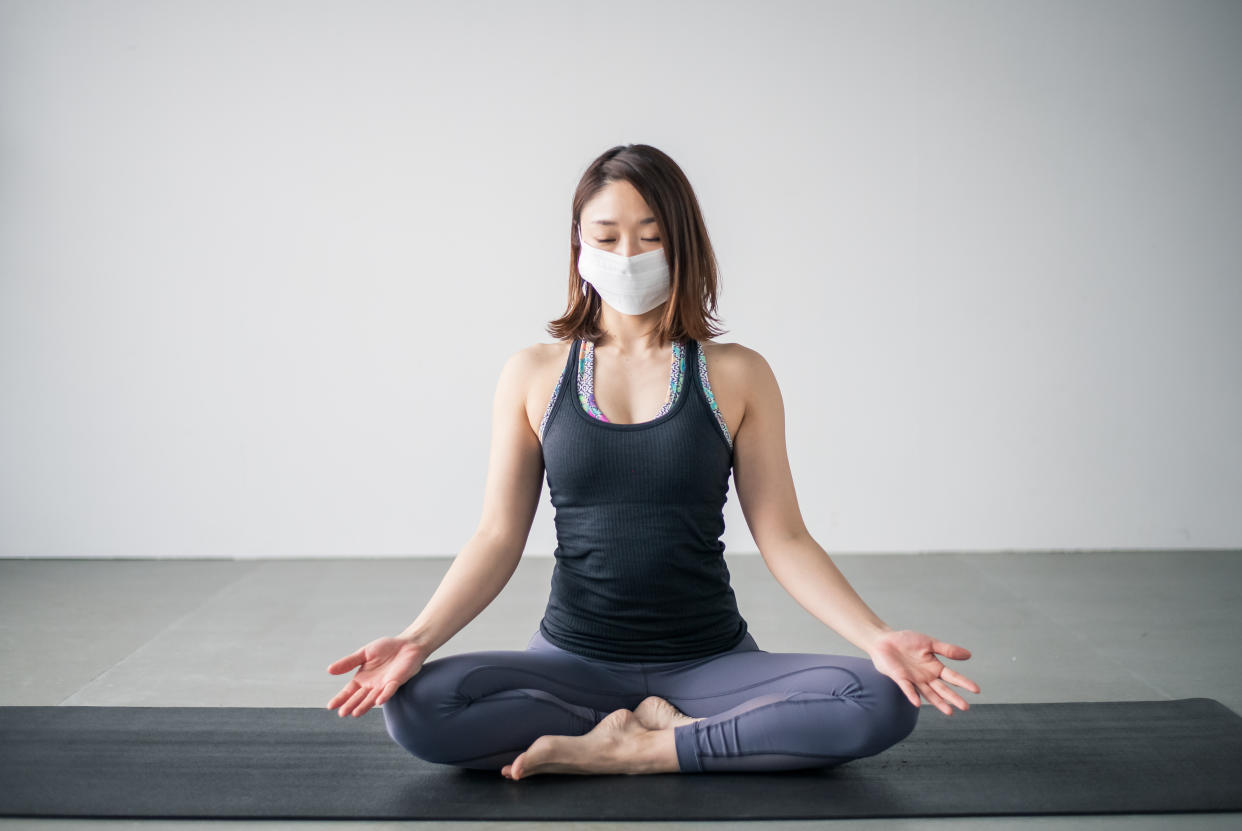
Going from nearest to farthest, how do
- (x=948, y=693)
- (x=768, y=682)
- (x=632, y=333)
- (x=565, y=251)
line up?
1. (x=948, y=693)
2. (x=768, y=682)
3. (x=632, y=333)
4. (x=565, y=251)

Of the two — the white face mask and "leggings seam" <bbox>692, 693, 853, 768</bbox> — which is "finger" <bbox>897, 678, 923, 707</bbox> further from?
the white face mask

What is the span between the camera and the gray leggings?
6.10 ft

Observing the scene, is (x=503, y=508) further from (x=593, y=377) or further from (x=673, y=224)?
(x=673, y=224)

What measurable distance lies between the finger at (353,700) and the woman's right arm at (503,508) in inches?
8.2

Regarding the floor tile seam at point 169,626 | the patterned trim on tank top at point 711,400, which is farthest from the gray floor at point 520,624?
the patterned trim on tank top at point 711,400

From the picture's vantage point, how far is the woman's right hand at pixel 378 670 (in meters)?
1.75

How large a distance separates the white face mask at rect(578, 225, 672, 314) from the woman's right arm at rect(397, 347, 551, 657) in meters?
0.19

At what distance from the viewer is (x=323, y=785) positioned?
194cm

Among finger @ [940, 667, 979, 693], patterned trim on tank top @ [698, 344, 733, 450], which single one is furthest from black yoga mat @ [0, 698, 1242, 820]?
patterned trim on tank top @ [698, 344, 733, 450]

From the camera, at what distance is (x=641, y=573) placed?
1.99 meters

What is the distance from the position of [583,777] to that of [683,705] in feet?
0.69

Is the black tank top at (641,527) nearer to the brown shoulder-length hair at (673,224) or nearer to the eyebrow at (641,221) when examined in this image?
the brown shoulder-length hair at (673,224)

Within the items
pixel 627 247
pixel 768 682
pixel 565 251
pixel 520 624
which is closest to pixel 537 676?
pixel 768 682

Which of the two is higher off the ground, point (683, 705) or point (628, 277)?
point (628, 277)
